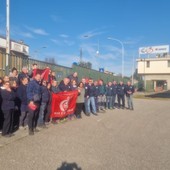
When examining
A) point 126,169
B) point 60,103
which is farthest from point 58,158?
point 60,103

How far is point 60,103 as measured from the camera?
12258mm

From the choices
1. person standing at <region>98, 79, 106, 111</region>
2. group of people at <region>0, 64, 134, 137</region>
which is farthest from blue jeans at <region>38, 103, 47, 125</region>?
person standing at <region>98, 79, 106, 111</region>

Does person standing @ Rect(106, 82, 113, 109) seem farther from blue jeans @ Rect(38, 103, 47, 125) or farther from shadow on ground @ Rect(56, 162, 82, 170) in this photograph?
shadow on ground @ Rect(56, 162, 82, 170)

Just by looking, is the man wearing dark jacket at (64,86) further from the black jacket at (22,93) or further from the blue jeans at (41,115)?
the black jacket at (22,93)

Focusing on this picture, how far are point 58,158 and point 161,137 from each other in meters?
4.46

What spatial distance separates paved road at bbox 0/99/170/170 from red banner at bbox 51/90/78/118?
35.9 inches

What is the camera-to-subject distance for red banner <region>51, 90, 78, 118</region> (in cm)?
1181

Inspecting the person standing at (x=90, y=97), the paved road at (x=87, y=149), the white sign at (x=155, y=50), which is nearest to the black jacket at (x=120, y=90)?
the person standing at (x=90, y=97)

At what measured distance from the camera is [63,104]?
12500 mm

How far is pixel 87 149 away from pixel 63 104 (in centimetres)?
484

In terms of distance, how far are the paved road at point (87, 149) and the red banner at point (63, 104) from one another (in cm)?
91

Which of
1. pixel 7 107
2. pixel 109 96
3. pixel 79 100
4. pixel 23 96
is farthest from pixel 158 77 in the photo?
pixel 7 107

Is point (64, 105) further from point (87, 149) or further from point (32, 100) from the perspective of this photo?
point (87, 149)

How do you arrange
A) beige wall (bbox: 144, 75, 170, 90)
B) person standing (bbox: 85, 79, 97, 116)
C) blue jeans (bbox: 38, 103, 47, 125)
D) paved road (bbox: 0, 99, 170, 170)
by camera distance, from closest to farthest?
paved road (bbox: 0, 99, 170, 170) < blue jeans (bbox: 38, 103, 47, 125) < person standing (bbox: 85, 79, 97, 116) < beige wall (bbox: 144, 75, 170, 90)
